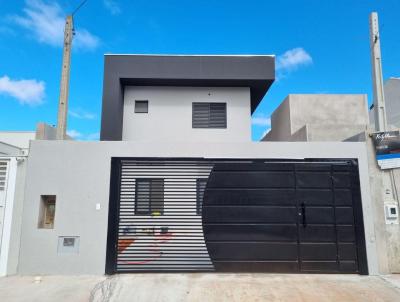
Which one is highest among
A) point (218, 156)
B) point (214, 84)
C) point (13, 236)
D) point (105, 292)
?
point (214, 84)

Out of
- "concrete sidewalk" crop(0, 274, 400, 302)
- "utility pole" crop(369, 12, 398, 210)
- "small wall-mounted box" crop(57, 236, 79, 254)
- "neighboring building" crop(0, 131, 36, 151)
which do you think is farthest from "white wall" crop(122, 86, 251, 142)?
"neighboring building" crop(0, 131, 36, 151)

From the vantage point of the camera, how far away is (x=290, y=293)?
16.6 feet

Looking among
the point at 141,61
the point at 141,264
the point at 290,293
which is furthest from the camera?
the point at 141,61

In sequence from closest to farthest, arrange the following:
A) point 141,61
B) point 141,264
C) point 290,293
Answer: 1. point 290,293
2. point 141,264
3. point 141,61

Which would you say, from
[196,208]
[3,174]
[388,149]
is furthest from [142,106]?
[388,149]

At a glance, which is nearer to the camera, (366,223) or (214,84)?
(366,223)

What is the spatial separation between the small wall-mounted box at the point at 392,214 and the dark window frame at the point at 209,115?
5.94 m

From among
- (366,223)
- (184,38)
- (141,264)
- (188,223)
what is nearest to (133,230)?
(141,264)

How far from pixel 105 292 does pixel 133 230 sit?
1.45m

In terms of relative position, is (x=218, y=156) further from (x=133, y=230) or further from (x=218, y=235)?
(x=133, y=230)

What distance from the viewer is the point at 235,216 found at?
20.7 ft

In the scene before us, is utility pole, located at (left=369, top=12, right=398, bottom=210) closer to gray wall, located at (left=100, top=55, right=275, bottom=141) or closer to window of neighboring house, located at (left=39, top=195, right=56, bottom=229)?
gray wall, located at (left=100, top=55, right=275, bottom=141)

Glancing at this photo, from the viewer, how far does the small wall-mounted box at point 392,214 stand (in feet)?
20.2

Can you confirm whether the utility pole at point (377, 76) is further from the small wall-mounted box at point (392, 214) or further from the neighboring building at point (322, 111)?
the neighboring building at point (322, 111)
